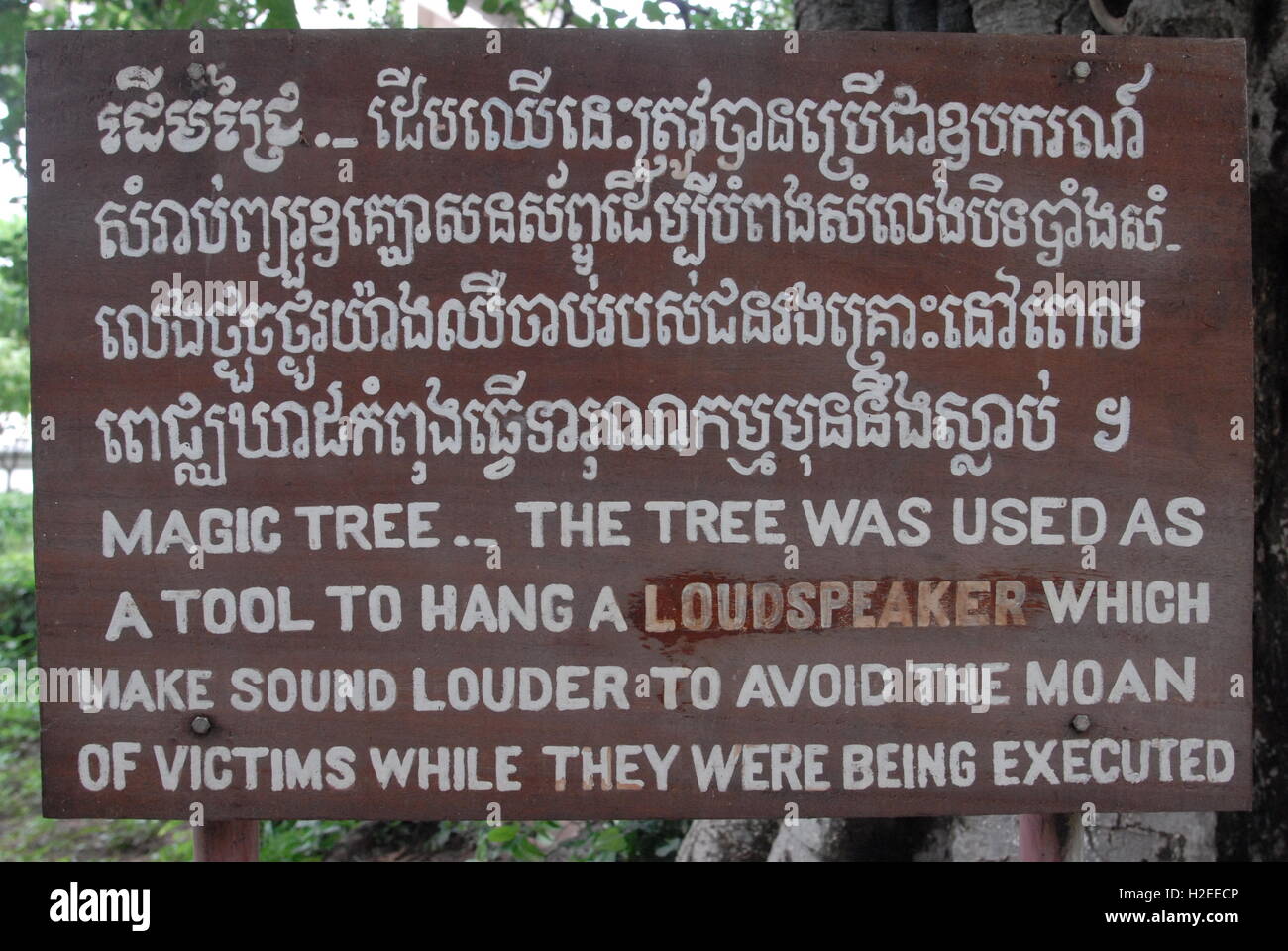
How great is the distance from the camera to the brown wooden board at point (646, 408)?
5.73ft

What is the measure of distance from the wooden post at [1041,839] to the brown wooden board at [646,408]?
16 cm

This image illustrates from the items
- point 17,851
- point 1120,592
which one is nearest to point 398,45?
point 1120,592

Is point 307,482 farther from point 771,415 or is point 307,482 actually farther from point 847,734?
point 847,734

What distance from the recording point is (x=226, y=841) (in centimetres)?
186

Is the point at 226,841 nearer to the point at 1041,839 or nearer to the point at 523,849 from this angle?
the point at 523,849

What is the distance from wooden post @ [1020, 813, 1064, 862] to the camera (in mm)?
1880

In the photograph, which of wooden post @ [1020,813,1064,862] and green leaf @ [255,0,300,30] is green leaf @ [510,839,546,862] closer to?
wooden post @ [1020,813,1064,862]

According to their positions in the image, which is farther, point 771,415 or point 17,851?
point 17,851

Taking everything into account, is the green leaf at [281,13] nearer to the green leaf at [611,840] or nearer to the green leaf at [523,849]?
the green leaf at [523,849]

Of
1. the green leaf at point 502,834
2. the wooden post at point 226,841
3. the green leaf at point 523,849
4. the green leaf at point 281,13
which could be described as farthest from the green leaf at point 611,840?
the green leaf at point 281,13

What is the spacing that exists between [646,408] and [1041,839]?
1.24m

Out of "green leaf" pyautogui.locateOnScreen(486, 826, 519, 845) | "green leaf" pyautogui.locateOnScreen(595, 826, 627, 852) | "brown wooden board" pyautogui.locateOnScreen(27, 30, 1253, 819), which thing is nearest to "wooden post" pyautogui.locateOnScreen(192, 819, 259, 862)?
"brown wooden board" pyautogui.locateOnScreen(27, 30, 1253, 819)

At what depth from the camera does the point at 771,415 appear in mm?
1746
